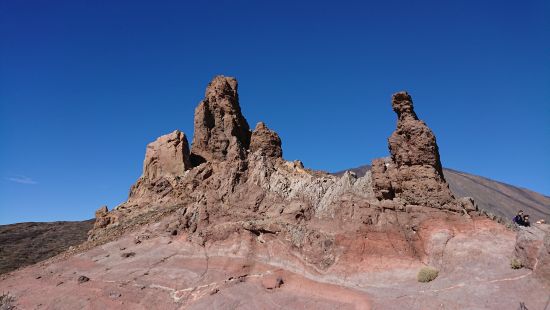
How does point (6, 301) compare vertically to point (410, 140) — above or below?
below

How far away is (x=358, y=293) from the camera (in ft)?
59.4

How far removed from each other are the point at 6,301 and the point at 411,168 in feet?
76.1

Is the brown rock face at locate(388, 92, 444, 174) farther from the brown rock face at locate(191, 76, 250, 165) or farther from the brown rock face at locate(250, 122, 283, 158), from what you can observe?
the brown rock face at locate(191, 76, 250, 165)

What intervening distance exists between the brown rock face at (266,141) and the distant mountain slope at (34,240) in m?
28.0

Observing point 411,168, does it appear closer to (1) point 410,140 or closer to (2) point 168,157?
(1) point 410,140

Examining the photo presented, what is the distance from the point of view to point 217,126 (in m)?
38.3

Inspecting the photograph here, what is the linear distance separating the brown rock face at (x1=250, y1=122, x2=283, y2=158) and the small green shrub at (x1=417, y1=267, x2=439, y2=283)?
1897 centimetres

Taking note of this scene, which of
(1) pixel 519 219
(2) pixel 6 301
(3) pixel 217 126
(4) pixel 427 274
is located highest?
(3) pixel 217 126

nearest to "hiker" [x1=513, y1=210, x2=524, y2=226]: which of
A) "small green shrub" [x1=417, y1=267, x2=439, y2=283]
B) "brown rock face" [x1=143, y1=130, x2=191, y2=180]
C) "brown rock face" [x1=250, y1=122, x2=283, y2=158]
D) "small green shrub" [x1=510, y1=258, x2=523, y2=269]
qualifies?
"small green shrub" [x1=510, y1=258, x2=523, y2=269]

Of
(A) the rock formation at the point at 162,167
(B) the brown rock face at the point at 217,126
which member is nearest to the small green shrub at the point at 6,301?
(A) the rock formation at the point at 162,167

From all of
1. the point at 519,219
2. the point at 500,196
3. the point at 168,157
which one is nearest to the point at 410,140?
the point at 519,219

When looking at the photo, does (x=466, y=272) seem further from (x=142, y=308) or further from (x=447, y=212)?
(x=142, y=308)

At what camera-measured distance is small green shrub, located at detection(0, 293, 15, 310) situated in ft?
80.0

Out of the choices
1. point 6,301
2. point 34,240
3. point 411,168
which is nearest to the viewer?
point 411,168
